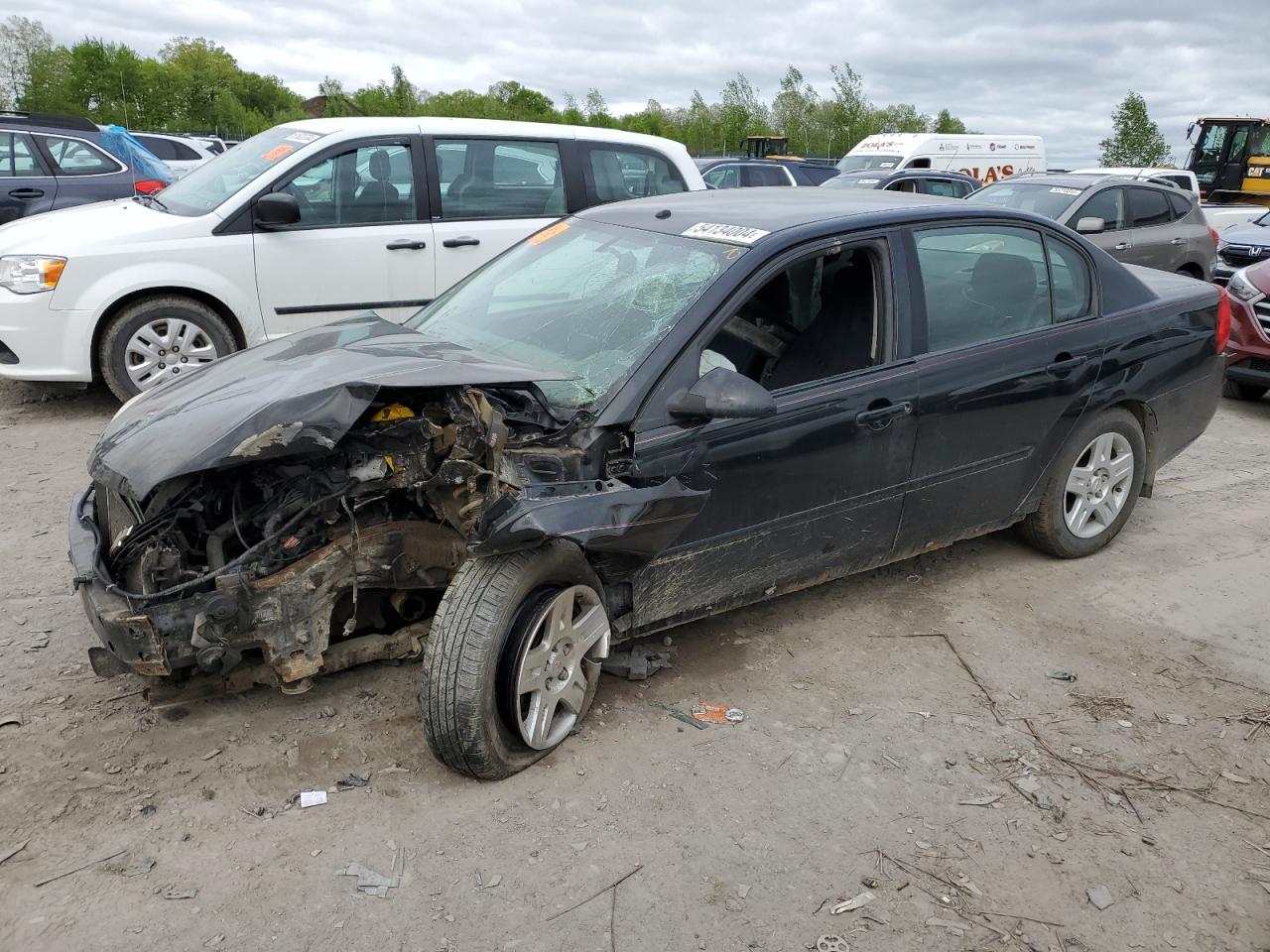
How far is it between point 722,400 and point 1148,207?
9484 millimetres

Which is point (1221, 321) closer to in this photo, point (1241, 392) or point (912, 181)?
point (1241, 392)

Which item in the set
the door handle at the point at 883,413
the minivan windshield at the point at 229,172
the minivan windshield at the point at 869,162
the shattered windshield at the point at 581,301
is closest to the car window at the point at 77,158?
the minivan windshield at the point at 229,172

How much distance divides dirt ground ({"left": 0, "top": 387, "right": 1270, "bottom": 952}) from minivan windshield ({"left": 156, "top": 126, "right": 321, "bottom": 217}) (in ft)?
10.5

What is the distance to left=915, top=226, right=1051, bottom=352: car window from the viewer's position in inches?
156

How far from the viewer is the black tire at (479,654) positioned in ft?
9.51

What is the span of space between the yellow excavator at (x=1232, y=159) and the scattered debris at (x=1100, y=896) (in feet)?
86.5

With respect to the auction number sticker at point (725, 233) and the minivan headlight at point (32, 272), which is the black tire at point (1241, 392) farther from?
the minivan headlight at point (32, 272)

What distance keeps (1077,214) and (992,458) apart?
6910 mm

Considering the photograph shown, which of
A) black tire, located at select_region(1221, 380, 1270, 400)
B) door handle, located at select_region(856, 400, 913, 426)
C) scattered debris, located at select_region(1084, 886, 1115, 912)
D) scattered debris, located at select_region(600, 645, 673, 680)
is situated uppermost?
door handle, located at select_region(856, 400, 913, 426)

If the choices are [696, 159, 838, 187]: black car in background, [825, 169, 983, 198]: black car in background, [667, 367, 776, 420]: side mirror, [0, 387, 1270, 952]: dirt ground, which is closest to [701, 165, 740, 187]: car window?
[696, 159, 838, 187]: black car in background

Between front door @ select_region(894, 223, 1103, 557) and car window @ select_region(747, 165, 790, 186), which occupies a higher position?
car window @ select_region(747, 165, 790, 186)

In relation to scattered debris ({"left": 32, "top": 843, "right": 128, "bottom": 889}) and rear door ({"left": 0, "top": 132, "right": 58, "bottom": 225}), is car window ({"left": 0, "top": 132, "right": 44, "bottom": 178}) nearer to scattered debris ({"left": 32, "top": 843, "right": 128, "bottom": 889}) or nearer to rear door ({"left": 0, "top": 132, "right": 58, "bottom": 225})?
rear door ({"left": 0, "top": 132, "right": 58, "bottom": 225})

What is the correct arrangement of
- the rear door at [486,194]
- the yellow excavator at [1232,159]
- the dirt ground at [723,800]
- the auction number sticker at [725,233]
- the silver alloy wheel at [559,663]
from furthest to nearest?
the yellow excavator at [1232,159]
the rear door at [486,194]
the auction number sticker at [725,233]
the silver alloy wheel at [559,663]
the dirt ground at [723,800]

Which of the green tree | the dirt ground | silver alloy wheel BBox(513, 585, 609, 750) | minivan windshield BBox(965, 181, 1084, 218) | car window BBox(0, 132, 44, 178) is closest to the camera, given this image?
the dirt ground
